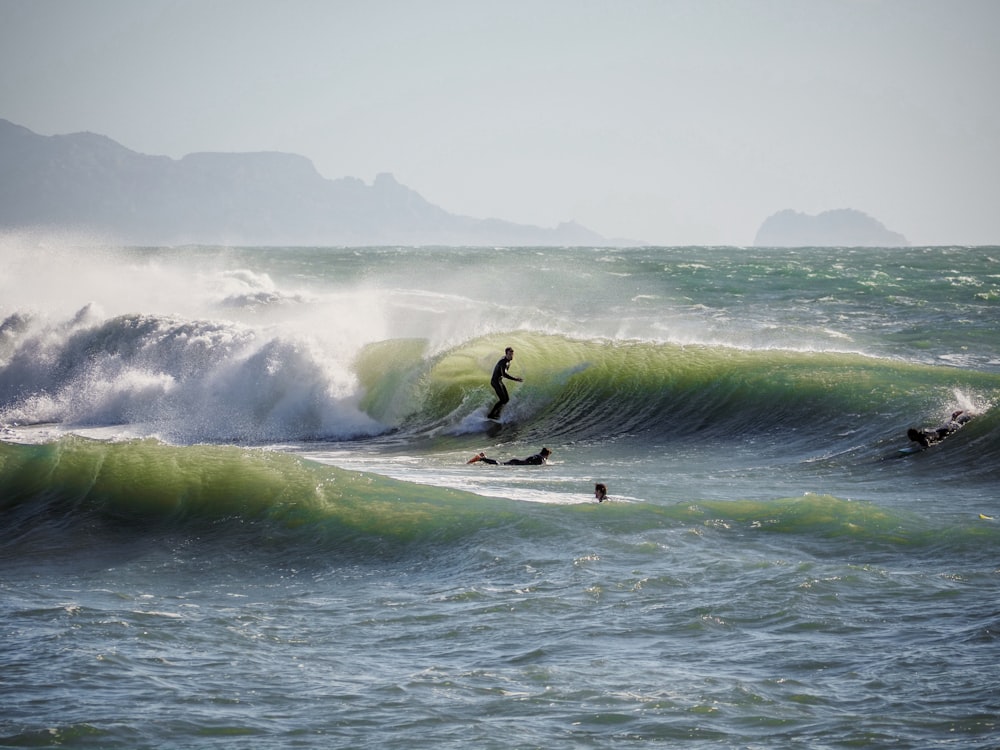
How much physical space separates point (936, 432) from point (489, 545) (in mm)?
7998

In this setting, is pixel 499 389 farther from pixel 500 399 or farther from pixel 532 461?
pixel 532 461

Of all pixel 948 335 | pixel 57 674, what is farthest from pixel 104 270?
pixel 57 674

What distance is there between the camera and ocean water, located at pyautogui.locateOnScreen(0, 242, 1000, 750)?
6625 millimetres

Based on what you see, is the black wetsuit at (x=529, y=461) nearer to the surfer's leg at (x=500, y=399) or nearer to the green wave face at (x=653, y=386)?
the green wave face at (x=653, y=386)

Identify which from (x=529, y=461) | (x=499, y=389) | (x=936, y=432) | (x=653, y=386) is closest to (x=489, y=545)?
(x=529, y=461)

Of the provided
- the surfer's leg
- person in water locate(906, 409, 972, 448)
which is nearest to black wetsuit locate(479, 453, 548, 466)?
the surfer's leg

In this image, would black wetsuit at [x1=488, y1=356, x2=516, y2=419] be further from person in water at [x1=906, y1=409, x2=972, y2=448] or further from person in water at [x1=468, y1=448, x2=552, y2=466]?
person in water at [x1=906, y1=409, x2=972, y2=448]

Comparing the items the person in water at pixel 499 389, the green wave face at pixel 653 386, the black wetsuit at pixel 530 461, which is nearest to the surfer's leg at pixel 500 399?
the person in water at pixel 499 389

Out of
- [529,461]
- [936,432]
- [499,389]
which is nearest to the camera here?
[936,432]

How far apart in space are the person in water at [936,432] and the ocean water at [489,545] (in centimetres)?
16

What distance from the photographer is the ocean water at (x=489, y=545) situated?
21.7 ft

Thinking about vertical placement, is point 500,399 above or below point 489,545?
above

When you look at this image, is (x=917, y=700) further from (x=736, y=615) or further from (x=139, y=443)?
(x=139, y=443)

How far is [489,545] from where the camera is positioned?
1050cm
